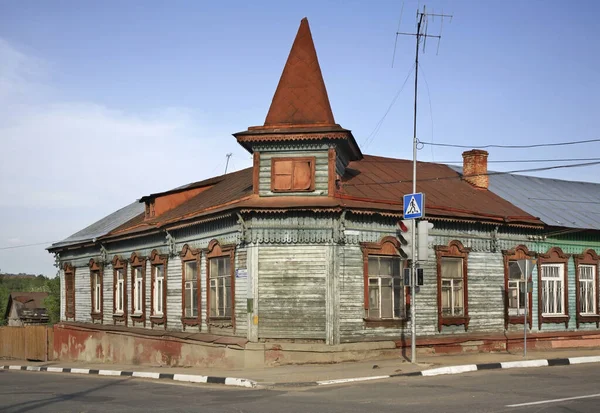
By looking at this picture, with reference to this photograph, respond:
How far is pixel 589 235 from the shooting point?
2609 centimetres

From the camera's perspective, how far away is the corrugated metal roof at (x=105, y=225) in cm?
3372

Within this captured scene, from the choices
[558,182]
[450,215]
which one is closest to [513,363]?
[450,215]

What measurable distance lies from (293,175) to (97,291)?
15.2m

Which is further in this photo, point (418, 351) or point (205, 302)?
point (205, 302)

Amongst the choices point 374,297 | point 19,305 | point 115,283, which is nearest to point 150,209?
point 115,283

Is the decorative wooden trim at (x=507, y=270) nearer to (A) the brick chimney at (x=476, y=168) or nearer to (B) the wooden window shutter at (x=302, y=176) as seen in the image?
(A) the brick chimney at (x=476, y=168)

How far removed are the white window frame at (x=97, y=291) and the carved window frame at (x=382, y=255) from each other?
1525 centimetres

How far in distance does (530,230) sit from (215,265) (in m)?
10.5

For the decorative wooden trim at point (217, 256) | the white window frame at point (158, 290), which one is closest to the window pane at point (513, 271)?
the decorative wooden trim at point (217, 256)

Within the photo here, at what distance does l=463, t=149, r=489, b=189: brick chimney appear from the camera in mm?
27203

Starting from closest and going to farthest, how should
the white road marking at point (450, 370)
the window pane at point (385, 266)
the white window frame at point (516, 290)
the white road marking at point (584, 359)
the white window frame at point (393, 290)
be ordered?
the white road marking at point (450, 370) < the white road marking at point (584, 359) < the white window frame at point (393, 290) < the window pane at point (385, 266) < the white window frame at point (516, 290)

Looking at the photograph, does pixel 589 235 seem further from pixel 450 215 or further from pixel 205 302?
pixel 205 302

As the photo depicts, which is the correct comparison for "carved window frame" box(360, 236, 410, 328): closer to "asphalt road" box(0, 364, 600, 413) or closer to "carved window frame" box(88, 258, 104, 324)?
"asphalt road" box(0, 364, 600, 413)

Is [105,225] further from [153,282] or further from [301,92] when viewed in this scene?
[301,92]
